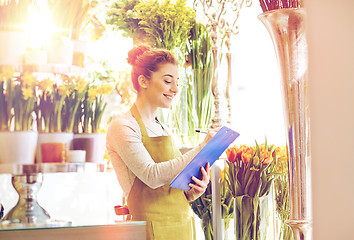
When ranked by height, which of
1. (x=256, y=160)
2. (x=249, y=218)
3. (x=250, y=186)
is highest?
(x=256, y=160)

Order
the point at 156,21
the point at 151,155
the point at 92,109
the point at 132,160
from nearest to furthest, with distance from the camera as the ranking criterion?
the point at 92,109
the point at 132,160
the point at 151,155
the point at 156,21

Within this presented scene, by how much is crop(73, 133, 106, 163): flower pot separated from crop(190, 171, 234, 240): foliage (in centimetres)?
86

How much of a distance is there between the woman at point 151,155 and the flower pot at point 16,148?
42 centimetres

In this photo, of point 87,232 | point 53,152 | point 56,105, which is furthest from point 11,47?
point 87,232

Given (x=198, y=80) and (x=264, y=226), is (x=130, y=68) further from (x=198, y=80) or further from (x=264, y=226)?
(x=264, y=226)

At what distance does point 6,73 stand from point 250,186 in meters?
1.15

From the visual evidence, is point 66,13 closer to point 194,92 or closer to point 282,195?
point 194,92

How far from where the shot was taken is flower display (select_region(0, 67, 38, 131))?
4.71ft

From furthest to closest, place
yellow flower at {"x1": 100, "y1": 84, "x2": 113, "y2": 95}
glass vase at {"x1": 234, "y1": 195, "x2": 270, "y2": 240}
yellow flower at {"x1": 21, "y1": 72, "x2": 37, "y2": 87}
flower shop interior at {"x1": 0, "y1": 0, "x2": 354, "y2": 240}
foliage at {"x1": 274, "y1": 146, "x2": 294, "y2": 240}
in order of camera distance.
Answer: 1. foliage at {"x1": 274, "y1": 146, "x2": 294, "y2": 240}
2. glass vase at {"x1": 234, "y1": 195, "x2": 270, "y2": 240}
3. yellow flower at {"x1": 100, "y1": 84, "x2": 113, "y2": 95}
4. yellow flower at {"x1": 21, "y1": 72, "x2": 37, "y2": 87}
5. flower shop interior at {"x1": 0, "y1": 0, "x2": 354, "y2": 240}

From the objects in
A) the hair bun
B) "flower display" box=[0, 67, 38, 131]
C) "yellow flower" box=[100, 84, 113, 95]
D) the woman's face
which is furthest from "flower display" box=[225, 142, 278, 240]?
"flower display" box=[0, 67, 38, 131]

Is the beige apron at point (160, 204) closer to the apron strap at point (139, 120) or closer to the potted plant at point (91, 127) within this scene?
the apron strap at point (139, 120)

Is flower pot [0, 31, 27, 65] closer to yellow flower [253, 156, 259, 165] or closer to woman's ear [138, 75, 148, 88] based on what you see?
woman's ear [138, 75, 148, 88]

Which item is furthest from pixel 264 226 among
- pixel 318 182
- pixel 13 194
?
pixel 13 194

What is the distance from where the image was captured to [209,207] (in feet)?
7.53
